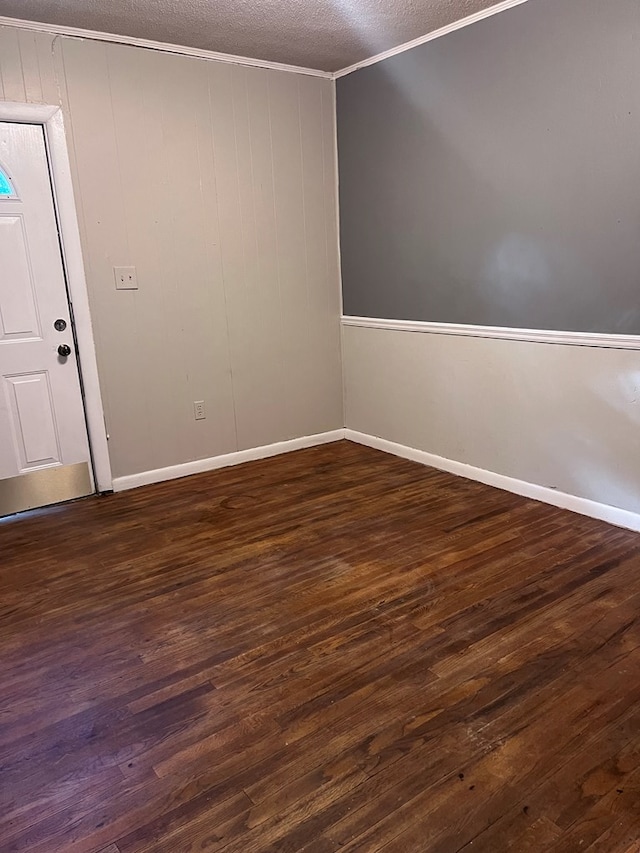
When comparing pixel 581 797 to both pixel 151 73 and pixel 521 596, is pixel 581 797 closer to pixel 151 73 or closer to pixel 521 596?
pixel 521 596

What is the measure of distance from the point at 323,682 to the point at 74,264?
104 inches

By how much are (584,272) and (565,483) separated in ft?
3.47

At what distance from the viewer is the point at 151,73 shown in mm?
3463

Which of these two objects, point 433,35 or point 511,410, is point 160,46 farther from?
point 511,410

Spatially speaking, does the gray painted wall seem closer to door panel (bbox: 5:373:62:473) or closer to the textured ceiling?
the textured ceiling

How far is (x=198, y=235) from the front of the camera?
3783mm

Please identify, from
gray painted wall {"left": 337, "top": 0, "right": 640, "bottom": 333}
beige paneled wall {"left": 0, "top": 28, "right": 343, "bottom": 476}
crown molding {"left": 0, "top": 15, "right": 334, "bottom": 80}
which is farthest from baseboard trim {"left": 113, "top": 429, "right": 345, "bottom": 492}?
crown molding {"left": 0, "top": 15, "right": 334, "bottom": 80}

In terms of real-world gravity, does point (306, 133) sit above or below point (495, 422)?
above

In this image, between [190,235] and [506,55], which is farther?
[190,235]

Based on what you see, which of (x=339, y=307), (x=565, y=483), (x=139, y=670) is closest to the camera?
(x=139, y=670)

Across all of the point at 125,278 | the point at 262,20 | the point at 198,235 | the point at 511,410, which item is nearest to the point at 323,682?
the point at 511,410

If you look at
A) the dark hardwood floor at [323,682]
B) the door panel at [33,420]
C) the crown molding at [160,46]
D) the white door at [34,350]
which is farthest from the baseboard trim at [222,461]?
the crown molding at [160,46]

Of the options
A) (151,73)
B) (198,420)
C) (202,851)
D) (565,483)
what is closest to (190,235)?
(151,73)

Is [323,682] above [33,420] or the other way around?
the other way around
